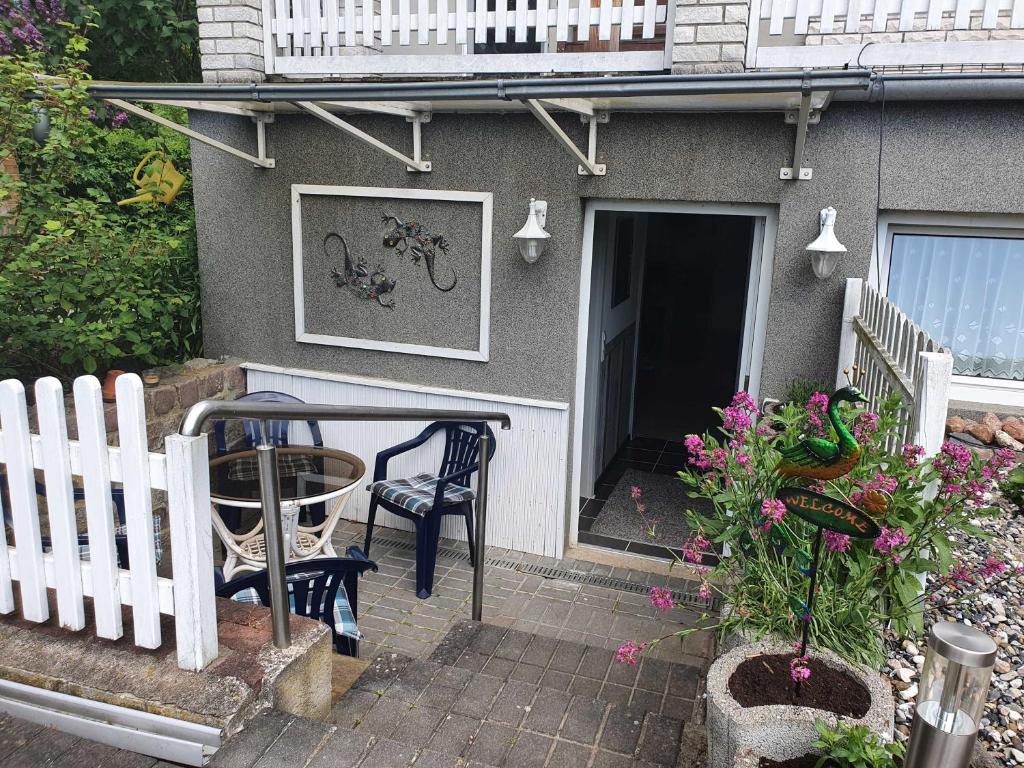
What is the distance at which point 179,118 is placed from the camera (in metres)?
8.09

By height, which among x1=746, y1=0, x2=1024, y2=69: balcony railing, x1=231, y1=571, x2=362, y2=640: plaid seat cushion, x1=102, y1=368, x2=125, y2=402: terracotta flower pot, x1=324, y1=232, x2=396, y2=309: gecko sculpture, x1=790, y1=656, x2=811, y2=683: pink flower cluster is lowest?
x1=231, y1=571, x2=362, y2=640: plaid seat cushion

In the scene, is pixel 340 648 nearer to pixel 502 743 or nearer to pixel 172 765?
pixel 502 743

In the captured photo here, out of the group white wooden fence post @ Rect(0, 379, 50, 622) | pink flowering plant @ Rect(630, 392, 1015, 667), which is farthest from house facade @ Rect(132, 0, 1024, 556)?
white wooden fence post @ Rect(0, 379, 50, 622)

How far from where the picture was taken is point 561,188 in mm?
5090

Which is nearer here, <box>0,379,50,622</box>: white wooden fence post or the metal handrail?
the metal handrail

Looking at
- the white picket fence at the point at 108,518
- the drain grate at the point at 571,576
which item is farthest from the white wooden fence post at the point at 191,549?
the drain grate at the point at 571,576

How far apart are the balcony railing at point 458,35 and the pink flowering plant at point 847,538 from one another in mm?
2592

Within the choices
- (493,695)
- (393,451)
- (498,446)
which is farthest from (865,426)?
(393,451)

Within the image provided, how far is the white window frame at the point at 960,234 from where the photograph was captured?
4.51 metres

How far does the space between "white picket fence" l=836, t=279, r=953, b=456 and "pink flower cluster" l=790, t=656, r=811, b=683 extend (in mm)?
961

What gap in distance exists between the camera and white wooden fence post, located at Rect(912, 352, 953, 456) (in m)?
2.75

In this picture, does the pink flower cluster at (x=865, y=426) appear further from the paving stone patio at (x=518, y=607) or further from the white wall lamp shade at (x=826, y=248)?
the paving stone patio at (x=518, y=607)

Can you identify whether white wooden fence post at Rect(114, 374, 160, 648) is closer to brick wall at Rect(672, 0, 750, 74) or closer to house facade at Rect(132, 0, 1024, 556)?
house facade at Rect(132, 0, 1024, 556)

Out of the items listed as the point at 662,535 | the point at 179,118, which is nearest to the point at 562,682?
the point at 662,535
